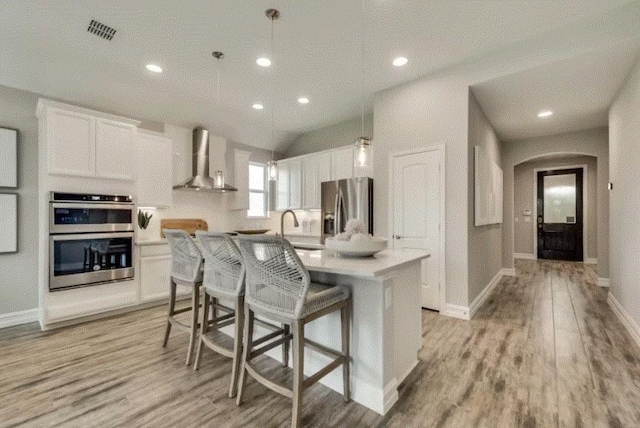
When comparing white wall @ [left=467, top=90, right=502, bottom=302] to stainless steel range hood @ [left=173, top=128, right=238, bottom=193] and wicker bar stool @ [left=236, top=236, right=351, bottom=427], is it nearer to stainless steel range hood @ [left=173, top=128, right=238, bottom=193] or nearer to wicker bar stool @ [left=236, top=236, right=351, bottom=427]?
wicker bar stool @ [left=236, top=236, right=351, bottom=427]

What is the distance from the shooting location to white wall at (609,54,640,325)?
2850 millimetres

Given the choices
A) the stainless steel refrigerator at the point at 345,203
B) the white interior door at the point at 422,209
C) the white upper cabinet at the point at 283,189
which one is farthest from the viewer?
the white upper cabinet at the point at 283,189

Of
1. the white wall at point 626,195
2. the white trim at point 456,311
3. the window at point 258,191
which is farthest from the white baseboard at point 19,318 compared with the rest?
the white wall at point 626,195

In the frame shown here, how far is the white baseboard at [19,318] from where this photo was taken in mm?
3250

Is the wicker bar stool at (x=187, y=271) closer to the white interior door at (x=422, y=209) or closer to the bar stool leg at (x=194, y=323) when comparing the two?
the bar stool leg at (x=194, y=323)

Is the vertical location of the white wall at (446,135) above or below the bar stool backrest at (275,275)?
above

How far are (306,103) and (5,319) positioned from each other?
4768mm

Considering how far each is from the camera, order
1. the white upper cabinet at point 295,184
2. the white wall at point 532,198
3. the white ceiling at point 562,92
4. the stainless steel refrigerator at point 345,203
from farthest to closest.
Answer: the white wall at point 532,198, the white upper cabinet at point 295,184, the stainless steel refrigerator at point 345,203, the white ceiling at point 562,92

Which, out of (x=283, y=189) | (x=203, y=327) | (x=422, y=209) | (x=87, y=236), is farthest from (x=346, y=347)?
(x=283, y=189)

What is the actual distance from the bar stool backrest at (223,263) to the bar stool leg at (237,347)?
9cm

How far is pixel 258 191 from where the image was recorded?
6246 millimetres

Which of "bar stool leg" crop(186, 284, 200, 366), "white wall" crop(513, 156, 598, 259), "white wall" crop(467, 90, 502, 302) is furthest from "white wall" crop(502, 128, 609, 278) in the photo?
"bar stool leg" crop(186, 284, 200, 366)

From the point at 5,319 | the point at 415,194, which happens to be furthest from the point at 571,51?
the point at 5,319

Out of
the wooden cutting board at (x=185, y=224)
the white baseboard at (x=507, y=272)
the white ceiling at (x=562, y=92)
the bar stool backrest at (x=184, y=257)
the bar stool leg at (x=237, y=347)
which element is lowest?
the white baseboard at (x=507, y=272)
